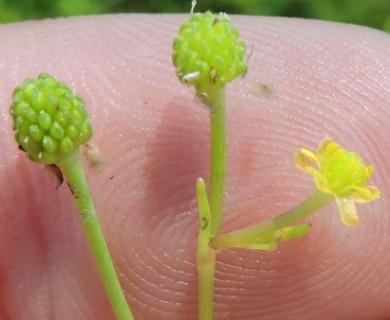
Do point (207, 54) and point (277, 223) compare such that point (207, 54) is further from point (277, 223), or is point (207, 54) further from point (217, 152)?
point (277, 223)

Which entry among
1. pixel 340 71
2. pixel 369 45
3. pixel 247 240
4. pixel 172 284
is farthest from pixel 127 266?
pixel 369 45

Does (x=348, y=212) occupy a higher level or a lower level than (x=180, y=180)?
higher

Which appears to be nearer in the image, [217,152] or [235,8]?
[217,152]

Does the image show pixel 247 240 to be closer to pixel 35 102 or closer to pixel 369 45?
pixel 35 102

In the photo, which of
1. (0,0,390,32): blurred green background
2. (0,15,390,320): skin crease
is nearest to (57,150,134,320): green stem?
(0,15,390,320): skin crease

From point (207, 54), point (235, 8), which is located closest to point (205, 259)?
point (207, 54)

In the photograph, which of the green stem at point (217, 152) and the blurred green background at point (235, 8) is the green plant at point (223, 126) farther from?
the blurred green background at point (235, 8)
